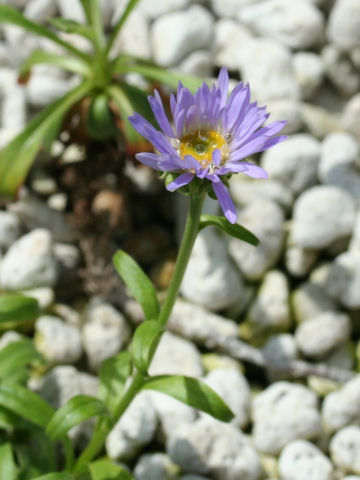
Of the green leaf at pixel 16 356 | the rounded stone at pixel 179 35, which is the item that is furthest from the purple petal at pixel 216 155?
the rounded stone at pixel 179 35

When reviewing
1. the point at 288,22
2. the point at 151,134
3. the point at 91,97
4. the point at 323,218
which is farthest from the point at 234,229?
the point at 288,22

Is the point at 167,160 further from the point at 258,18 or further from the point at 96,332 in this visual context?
the point at 258,18

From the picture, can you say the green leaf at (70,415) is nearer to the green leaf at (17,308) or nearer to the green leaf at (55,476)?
the green leaf at (55,476)

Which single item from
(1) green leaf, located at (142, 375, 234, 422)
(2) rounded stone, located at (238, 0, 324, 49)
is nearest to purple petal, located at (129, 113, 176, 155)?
(1) green leaf, located at (142, 375, 234, 422)

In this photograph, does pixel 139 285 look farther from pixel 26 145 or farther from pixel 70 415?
pixel 26 145

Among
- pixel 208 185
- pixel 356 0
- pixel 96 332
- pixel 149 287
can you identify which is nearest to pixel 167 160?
pixel 208 185

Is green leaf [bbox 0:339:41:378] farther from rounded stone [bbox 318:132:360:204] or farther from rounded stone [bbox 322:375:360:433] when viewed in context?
rounded stone [bbox 318:132:360:204]
